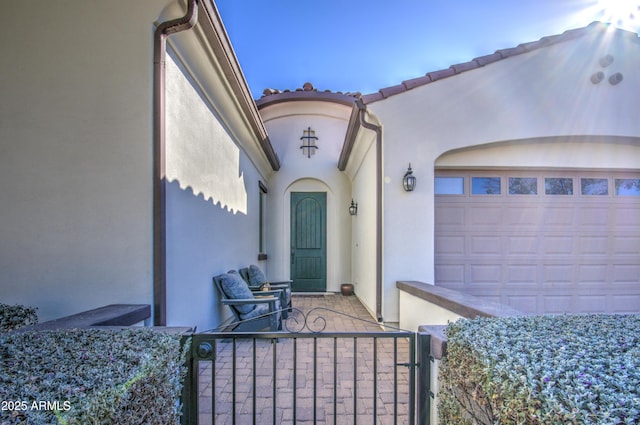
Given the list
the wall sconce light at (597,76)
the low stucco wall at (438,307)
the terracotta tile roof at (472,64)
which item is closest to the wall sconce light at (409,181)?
the terracotta tile roof at (472,64)

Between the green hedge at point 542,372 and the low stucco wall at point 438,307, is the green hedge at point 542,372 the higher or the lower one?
the higher one

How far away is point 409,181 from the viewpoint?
4.35 meters

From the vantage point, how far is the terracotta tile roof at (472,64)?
14.4 ft

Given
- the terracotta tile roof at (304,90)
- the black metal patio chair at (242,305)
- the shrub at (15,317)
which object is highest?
the terracotta tile roof at (304,90)

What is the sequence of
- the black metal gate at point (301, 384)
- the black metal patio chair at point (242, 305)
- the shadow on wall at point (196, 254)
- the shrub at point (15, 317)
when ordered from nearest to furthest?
the black metal gate at point (301, 384)
the shrub at point (15, 317)
the shadow on wall at point (196, 254)
the black metal patio chair at point (242, 305)

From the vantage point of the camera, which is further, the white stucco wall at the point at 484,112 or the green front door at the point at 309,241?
the green front door at the point at 309,241

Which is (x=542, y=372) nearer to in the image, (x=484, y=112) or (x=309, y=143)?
(x=484, y=112)

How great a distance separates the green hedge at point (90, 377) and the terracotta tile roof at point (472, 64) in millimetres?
4052

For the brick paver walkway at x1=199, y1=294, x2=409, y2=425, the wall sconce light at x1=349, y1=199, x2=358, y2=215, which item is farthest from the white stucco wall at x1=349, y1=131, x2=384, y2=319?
the brick paver walkway at x1=199, y1=294, x2=409, y2=425

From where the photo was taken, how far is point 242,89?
3912mm

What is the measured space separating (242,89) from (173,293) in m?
2.62

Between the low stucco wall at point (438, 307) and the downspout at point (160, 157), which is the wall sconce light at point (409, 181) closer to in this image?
the low stucco wall at point (438, 307)

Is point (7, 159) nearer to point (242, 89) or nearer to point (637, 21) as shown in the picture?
point (242, 89)

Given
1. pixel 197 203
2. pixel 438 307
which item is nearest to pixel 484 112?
pixel 438 307
